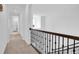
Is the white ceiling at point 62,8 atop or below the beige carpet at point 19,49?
atop

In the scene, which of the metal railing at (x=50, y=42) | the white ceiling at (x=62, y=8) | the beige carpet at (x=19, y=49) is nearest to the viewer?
the metal railing at (x=50, y=42)

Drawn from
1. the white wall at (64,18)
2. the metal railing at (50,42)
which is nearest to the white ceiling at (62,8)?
the white wall at (64,18)

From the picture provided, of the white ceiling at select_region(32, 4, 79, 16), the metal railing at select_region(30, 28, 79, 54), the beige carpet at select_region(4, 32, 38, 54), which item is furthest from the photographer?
the white ceiling at select_region(32, 4, 79, 16)

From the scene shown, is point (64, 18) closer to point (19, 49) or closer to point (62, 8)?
point (62, 8)

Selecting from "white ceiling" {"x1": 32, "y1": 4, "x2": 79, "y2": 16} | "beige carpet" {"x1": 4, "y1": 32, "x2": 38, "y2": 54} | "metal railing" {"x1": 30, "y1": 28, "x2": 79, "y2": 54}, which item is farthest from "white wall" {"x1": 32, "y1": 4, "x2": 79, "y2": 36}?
"beige carpet" {"x1": 4, "y1": 32, "x2": 38, "y2": 54}

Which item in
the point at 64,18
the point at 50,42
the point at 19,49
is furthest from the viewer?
the point at 64,18

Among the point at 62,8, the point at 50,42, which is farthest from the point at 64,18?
the point at 50,42

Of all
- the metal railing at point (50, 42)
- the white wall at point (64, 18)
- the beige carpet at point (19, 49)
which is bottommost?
the beige carpet at point (19, 49)

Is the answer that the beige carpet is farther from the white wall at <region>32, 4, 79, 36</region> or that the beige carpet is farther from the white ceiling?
the white wall at <region>32, 4, 79, 36</region>

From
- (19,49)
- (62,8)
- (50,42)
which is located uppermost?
(62,8)

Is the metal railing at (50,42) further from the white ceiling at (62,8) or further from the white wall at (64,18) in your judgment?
the white ceiling at (62,8)
